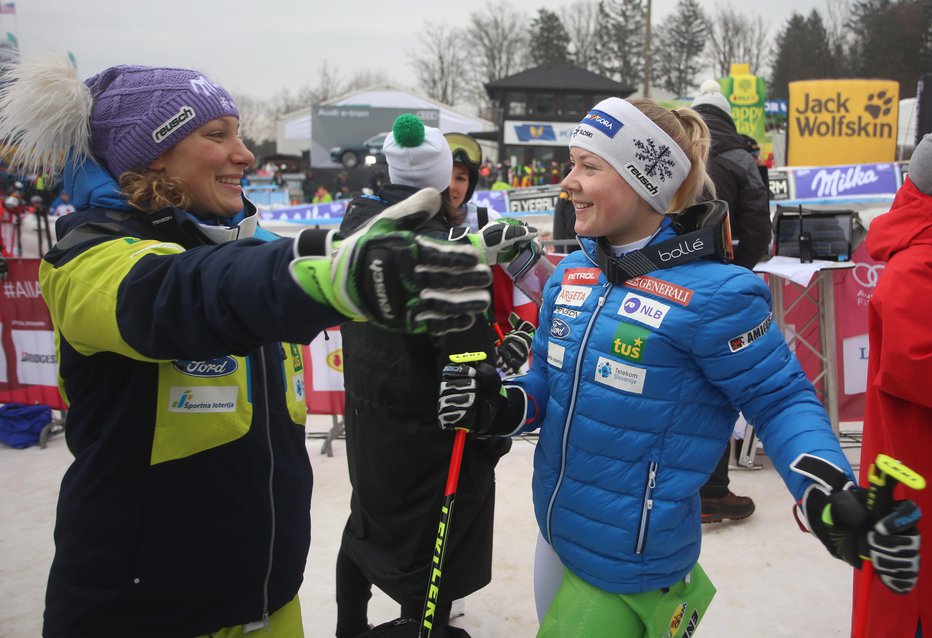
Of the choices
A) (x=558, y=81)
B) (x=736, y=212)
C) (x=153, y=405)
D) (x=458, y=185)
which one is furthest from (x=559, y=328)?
(x=558, y=81)

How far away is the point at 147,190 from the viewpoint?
167cm

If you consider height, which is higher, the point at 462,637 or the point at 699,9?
the point at 699,9

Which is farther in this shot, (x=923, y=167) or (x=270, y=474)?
(x=923, y=167)

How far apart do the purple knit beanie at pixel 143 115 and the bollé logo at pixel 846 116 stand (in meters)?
18.4

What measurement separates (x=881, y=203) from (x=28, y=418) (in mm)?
12735

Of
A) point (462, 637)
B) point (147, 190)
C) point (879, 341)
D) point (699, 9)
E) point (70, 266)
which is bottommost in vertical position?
point (462, 637)

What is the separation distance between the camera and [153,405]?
1588mm

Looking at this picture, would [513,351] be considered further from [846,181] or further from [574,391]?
[846,181]

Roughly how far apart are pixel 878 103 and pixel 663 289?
18462 mm

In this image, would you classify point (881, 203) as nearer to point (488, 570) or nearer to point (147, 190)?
point (488, 570)

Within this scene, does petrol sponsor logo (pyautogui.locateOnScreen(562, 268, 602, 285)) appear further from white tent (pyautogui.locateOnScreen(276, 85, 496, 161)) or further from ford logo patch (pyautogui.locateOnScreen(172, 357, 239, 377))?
white tent (pyautogui.locateOnScreen(276, 85, 496, 161))

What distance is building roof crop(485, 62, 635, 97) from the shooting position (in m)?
39.4

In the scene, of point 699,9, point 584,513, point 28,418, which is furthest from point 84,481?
point 699,9

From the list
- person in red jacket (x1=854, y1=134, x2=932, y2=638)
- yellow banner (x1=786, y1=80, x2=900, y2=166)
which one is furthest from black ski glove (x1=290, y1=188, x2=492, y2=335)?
yellow banner (x1=786, y1=80, x2=900, y2=166)
